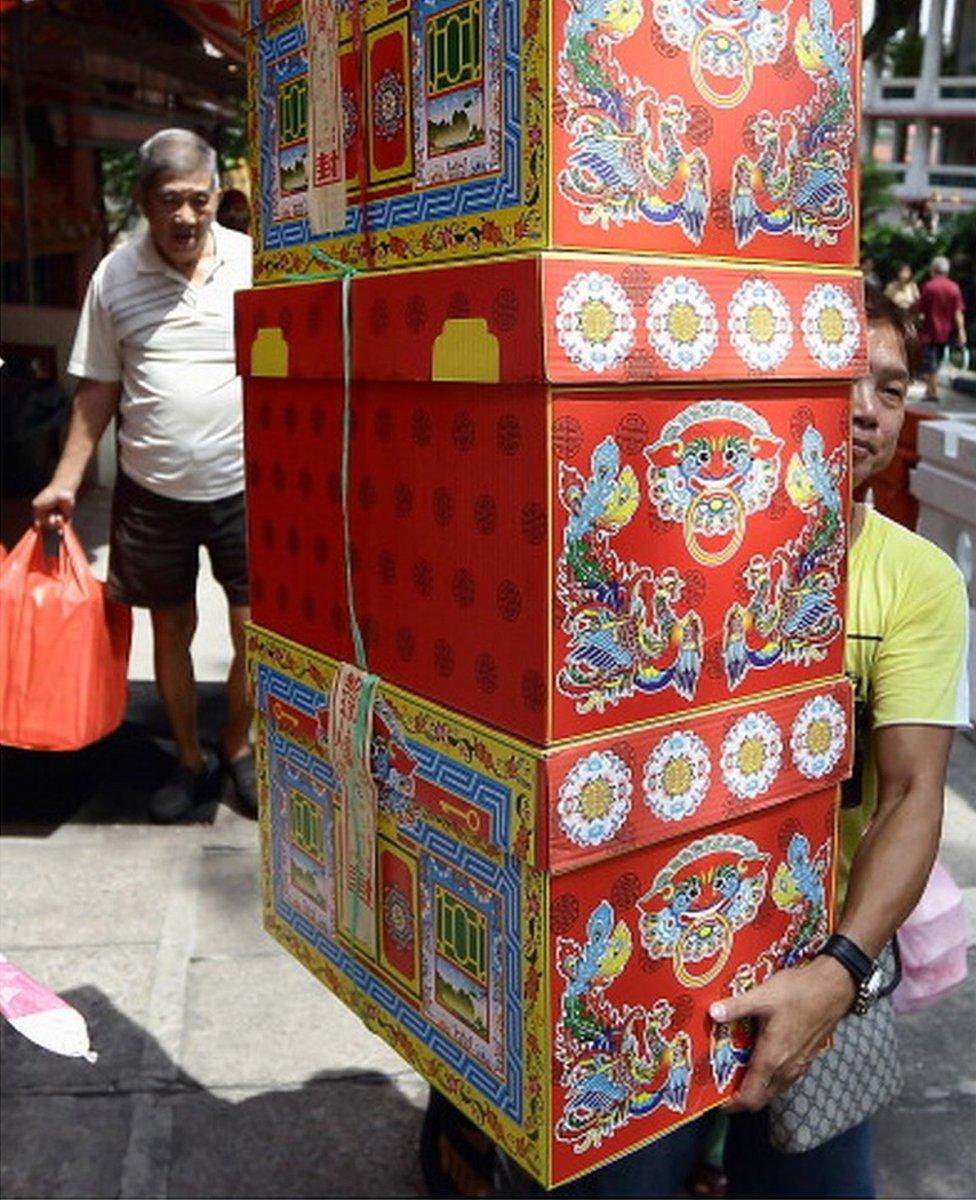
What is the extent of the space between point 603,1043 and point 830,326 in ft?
2.15

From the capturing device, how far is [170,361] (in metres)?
3.38

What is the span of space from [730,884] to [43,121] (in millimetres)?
8968

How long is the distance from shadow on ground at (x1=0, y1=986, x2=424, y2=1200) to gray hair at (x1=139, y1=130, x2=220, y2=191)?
1.97 m

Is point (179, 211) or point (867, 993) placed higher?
point (179, 211)

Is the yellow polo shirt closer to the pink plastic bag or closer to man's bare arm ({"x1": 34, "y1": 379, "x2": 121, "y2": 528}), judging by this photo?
the pink plastic bag

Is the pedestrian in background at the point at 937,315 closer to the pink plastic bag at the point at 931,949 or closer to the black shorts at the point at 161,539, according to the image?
the black shorts at the point at 161,539

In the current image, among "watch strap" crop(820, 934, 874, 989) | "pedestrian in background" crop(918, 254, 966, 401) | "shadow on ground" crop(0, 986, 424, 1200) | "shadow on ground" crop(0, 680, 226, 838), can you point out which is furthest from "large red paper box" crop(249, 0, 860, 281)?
"pedestrian in background" crop(918, 254, 966, 401)

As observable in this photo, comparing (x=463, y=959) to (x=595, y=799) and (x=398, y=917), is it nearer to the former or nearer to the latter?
(x=398, y=917)

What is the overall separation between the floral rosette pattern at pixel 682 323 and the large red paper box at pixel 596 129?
38 millimetres

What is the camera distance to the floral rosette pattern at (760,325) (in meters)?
1.14

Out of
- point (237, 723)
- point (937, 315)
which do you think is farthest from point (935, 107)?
point (237, 723)

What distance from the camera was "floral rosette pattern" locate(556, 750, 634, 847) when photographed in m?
1.12

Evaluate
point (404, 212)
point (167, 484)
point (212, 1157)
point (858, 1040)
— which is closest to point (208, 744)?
point (167, 484)

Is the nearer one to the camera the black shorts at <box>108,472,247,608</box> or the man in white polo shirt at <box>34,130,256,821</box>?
the man in white polo shirt at <box>34,130,256,821</box>
